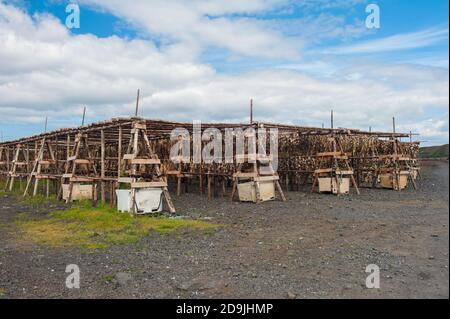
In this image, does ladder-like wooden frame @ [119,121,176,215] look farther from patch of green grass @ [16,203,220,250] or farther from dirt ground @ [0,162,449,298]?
dirt ground @ [0,162,449,298]

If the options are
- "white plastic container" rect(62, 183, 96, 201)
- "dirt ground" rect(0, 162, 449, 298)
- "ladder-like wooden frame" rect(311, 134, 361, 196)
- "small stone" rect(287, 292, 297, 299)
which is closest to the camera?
"small stone" rect(287, 292, 297, 299)

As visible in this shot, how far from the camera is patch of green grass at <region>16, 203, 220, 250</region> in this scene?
344 inches

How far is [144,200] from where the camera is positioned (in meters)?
11.8

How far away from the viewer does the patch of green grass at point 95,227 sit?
344 inches

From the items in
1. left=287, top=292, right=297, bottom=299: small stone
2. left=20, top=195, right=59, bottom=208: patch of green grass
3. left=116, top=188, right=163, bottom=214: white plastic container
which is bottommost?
left=287, top=292, right=297, bottom=299: small stone

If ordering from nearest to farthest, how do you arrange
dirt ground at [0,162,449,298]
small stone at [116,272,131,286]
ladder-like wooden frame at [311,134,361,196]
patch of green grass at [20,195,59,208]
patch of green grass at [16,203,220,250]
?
dirt ground at [0,162,449,298], small stone at [116,272,131,286], patch of green grass at [16,203,220,250], patch of green grass at [20,195,59,208], ladder-like wooden frame at [311,134,361,196]

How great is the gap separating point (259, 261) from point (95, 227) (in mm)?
5368

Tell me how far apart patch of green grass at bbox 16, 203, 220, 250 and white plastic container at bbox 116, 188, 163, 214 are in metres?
0.33

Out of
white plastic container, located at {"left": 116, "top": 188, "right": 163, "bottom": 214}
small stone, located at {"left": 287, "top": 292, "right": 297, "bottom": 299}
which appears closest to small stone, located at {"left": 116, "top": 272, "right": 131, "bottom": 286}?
small stone, located at {"left": 287, "top": 292, "right": 297, "bottom": 299}

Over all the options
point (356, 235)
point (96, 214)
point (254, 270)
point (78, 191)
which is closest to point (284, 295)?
point (254, 270)

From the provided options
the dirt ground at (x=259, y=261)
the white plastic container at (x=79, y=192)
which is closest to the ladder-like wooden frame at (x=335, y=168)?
the dirt ground at (x=259, y=261)

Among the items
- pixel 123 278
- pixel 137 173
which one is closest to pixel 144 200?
pixel 137 173

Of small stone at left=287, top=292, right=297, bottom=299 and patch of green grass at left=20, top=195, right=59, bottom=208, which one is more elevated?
patch of green grass at left=20, top=195, right=59, bottom=208

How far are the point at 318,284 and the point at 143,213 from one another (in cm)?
739
